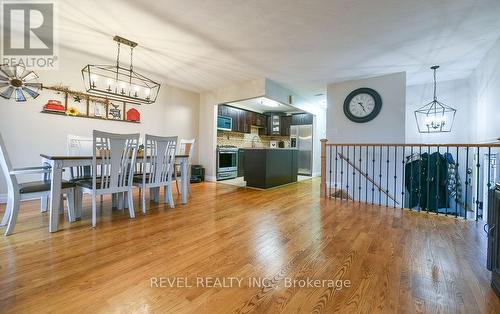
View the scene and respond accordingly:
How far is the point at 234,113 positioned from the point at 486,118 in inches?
215

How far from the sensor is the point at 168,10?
2.39 m

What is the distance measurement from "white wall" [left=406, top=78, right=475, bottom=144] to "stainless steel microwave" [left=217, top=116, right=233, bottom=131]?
4720 millimetres

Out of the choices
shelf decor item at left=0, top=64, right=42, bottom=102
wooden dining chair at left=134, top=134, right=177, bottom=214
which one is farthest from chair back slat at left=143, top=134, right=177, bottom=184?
shelf decor item at left=0, top=64, right=42, bottom=102

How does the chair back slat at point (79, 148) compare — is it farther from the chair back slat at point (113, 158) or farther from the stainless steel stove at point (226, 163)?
the stainless steel stove at point (226, 163)

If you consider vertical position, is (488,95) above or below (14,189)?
above

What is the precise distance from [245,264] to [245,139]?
621 cm

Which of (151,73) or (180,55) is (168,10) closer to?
(180,55)

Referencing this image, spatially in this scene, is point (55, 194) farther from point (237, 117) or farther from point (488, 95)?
point (488, 95)

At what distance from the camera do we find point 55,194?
215cm

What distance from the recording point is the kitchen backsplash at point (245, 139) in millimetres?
6891

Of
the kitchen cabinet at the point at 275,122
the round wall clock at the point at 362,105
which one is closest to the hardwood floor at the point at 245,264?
the round wall clock at the point at 362,105

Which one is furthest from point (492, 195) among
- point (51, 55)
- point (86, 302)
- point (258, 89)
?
point (51, 55)

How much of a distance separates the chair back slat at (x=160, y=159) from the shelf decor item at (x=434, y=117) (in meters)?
5.24

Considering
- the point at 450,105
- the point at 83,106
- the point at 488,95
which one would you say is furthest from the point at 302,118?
the point at 83,106
